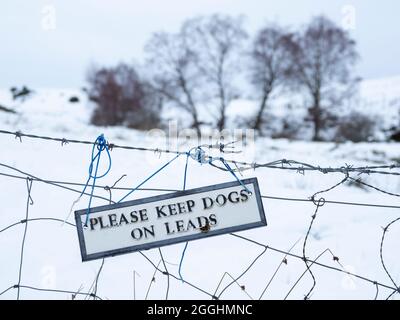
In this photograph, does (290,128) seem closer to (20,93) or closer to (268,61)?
(268,61)

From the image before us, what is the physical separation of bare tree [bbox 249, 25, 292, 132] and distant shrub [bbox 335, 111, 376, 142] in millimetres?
4469

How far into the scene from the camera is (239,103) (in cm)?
3112

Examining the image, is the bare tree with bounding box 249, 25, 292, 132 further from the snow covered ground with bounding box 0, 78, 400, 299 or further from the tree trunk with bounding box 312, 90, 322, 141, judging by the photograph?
the snow covered ground with bounding box 0, 78, 400, 299

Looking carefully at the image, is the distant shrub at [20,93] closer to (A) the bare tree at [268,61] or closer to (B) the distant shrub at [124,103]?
(B) the distant shrub at [124,103]

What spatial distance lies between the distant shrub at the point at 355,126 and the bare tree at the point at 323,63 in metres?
1.08

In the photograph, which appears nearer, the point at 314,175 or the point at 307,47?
the point at 314,175

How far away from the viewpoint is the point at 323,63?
78.1 ft

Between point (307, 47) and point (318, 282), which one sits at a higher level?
point (307, 47)

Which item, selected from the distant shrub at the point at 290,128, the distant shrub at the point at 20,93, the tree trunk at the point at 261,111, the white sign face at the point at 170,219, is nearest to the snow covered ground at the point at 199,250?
the white sign face at the point at 170,219

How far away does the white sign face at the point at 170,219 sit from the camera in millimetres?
1528

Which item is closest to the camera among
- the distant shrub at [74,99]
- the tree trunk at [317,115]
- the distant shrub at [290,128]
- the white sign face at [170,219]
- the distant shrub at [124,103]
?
the white sign face at [170,219]

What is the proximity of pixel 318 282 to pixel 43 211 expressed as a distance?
197cm
